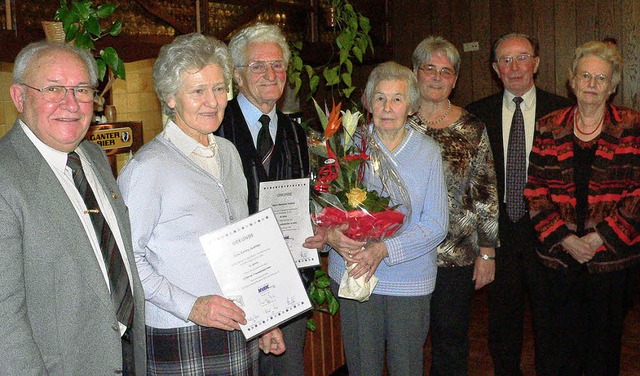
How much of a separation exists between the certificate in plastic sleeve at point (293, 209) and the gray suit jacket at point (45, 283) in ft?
2.59

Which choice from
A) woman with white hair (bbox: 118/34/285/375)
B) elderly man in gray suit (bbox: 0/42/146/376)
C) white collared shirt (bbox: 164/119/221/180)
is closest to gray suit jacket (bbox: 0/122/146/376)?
elderly man in gray suit (bbox: 0/42/146/376)

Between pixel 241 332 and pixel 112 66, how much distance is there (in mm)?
1171

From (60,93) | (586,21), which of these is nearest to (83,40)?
(60,93)

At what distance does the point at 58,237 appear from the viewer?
1500mm

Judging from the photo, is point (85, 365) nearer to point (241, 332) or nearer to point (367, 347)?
point (241, 332)

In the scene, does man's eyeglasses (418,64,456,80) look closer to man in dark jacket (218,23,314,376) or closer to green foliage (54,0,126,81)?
man in dark jacket (218,23,314,376)

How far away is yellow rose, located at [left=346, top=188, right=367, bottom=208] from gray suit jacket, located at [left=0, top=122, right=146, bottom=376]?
0.93m

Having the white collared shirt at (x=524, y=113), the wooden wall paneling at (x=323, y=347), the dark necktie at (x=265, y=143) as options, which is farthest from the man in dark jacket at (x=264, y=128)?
the white collared shirt at (x=524, y=113)

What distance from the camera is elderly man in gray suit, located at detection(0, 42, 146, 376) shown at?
1399mm

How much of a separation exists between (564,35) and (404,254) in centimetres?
382

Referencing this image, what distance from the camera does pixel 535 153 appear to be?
294 centimetres

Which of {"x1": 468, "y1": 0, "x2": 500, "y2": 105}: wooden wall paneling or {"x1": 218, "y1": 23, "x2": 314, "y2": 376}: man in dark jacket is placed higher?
{"x1": 468, "y1": 0, "x2": 500, "y2": 105}: wooden wall paneling

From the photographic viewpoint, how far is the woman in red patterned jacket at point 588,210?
9.05 feet

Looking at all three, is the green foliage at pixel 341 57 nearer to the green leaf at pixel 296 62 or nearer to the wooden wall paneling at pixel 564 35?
the green leaf at pixel 296 62
